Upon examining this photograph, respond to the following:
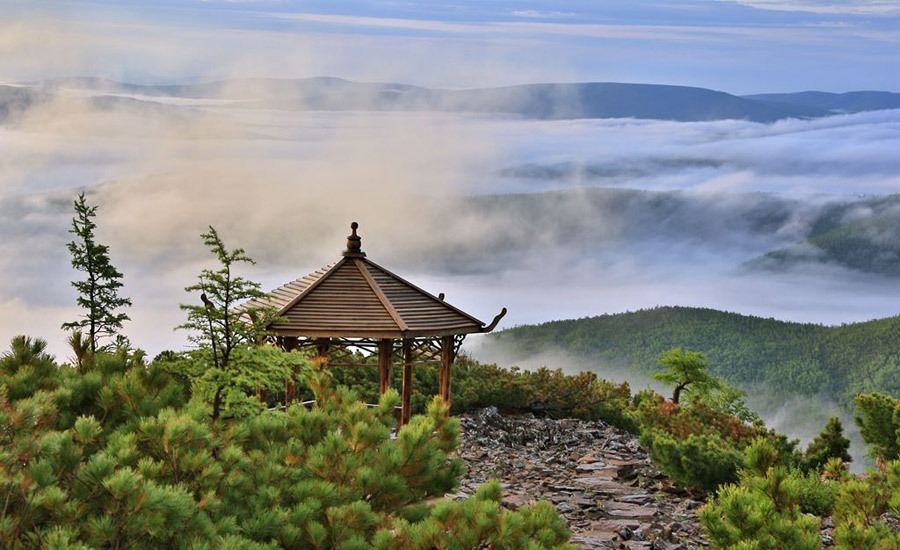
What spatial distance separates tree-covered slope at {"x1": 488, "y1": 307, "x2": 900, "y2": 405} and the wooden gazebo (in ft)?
142

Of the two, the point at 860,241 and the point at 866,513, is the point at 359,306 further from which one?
the point at 860,241

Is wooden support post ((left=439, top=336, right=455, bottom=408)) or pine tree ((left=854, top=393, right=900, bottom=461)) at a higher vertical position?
wooden support post ((left=439, top=336, right=455, bottom=408))

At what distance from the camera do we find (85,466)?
5.73 m

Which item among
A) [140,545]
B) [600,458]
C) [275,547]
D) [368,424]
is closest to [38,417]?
[140,545]

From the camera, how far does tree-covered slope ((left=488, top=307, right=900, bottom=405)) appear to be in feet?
185

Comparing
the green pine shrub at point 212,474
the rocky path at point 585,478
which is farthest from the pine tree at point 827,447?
the green pine shrub at point 212,474

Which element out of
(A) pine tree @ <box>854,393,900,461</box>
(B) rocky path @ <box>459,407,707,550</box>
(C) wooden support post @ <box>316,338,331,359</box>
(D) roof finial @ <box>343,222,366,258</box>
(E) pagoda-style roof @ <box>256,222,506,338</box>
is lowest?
(B) rocky path @ <box>459,407,707,550</box>

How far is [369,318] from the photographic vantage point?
47.2 ft

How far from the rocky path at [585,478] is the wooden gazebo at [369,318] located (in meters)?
1.77

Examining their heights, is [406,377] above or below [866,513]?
above

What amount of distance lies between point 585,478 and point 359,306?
3954 mm

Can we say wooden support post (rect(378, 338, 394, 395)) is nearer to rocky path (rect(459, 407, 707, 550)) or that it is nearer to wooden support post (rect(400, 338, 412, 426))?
wooden support post (rect(400, 338, 412, 426))

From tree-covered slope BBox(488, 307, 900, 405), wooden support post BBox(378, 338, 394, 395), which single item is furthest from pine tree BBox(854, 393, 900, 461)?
tree-covered slope BBox(488, 307, 900, 405)

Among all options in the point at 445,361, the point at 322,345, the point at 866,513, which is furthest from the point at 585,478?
the point at 866,513
